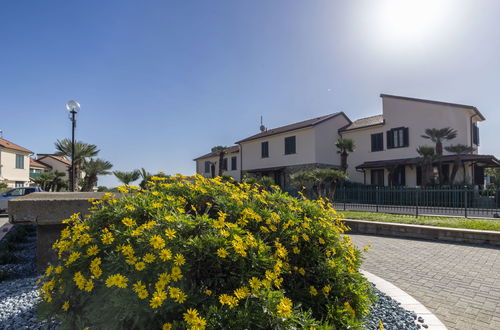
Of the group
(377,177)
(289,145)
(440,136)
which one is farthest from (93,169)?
(440,136)

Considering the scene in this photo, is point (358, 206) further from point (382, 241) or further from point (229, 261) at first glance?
point (229, 261)

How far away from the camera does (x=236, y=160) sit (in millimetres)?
31766

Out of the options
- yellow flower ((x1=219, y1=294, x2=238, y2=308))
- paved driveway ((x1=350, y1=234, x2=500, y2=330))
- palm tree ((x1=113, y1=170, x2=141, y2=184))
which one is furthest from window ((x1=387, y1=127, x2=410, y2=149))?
yellow flower ((x1=219, y1=294, x2=238, y2=308))

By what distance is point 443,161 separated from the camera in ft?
A: 61.3

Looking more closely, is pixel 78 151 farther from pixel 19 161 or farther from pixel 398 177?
pixel 398 177

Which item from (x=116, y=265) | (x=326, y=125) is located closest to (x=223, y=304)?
(x=116, y=265)

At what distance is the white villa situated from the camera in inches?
789

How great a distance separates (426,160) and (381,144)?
557 cm

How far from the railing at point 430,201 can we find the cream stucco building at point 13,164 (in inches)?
1493

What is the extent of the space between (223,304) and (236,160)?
30213 mm

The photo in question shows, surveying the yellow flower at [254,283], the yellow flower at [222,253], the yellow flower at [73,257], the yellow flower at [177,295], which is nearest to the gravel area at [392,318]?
the yellow flower at [254,283]

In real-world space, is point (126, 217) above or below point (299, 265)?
above

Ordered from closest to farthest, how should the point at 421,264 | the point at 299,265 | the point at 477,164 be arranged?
the point at 299,265 < the point at 421,264 < the point at 477,164

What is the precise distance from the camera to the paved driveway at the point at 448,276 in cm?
338
